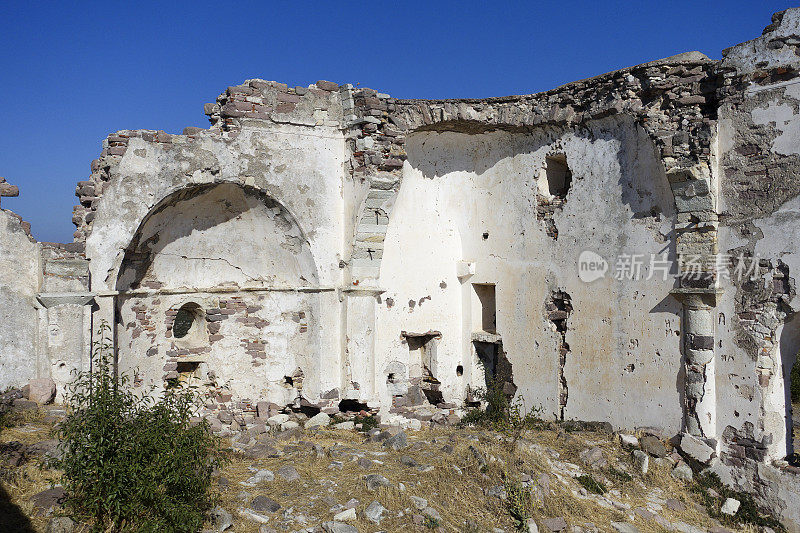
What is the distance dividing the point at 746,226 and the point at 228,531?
6.39 meters

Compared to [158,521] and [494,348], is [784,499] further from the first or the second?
Result: [158,521]

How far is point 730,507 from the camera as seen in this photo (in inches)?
266

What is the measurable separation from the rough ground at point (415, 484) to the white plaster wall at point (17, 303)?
0.78m

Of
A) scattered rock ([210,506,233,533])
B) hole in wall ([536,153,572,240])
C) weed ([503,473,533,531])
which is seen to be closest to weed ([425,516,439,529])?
weed ([503,473,533,531])

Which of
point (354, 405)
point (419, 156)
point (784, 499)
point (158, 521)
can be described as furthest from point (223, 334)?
point (784, 499)

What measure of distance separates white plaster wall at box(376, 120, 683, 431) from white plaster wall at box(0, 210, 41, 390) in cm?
468

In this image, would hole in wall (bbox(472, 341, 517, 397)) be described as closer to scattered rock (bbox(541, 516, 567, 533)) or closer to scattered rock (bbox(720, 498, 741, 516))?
scattered rock (bbox(720, 498, 741, 516))

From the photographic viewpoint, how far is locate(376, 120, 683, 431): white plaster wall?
25.6 ft

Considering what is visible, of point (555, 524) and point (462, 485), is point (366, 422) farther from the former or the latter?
point (555, 524)

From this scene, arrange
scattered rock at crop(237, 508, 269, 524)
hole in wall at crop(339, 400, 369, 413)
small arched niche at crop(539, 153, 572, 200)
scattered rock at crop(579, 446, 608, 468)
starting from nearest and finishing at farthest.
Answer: scattered rock at crop(237, 508, 269, 524), scattered rock at crop(579, 446, 608, 468), small arched niche at crop(539, 153, 572, 200), hole in wall at crop(339, 400, 369, 413)

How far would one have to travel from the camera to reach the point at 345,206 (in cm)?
918

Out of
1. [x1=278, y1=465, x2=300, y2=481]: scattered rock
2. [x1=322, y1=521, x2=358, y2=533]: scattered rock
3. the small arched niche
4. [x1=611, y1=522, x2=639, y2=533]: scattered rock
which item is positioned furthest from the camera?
the small arched niche

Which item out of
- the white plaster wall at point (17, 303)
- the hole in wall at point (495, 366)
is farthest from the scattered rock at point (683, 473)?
the white plaster wall at point (17, 303)

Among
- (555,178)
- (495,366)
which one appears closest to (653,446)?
(495,366)
